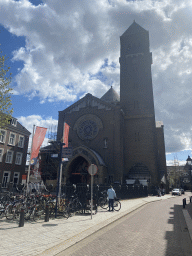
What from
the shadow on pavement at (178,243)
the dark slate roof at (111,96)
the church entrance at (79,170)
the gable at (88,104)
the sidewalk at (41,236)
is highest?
the dark slate roof at (111,96)

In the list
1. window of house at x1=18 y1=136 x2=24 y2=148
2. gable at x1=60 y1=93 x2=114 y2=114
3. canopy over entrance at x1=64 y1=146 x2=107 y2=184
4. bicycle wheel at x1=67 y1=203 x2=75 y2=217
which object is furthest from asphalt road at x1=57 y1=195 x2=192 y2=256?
window of house at x1=18 y1=136 x2=24 y2=148

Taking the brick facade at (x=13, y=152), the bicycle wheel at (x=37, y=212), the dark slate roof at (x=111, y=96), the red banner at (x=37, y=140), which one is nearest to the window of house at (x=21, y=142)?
the brick facade at (x=13, y=152)

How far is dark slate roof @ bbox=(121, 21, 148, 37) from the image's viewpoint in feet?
131

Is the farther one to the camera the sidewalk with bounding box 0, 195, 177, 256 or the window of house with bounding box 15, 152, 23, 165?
the window of house with bounding box 15, 152, 23, 165

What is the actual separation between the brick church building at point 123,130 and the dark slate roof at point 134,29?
231mm

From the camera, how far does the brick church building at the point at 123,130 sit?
28.6 metres

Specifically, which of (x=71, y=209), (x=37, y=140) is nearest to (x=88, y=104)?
(x=37, y=140)

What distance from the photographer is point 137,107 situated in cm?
3541

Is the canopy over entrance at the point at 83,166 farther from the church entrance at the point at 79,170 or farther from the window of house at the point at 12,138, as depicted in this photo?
the window of house at the point at 12,138

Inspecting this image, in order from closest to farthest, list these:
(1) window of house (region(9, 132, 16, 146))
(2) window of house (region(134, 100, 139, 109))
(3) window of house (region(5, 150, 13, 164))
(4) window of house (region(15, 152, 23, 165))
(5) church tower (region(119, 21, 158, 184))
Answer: (3) window of house (region(5, 150, 13, 164))
(1) window of house (region(9, 132, 16, 146))
(4) window of house (region(15, 152, 23, 165))
(5) church tower (region(119, 21, 158, 184))
(2) window of house (region(134, 100, 139, 109))

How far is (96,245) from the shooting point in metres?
6.14

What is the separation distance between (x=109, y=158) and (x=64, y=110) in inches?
488

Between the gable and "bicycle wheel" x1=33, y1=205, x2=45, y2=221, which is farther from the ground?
the gable

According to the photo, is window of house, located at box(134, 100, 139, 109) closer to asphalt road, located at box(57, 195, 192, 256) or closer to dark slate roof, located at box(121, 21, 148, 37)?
dark slate roof, located at box(121, 21, 148, 37)
